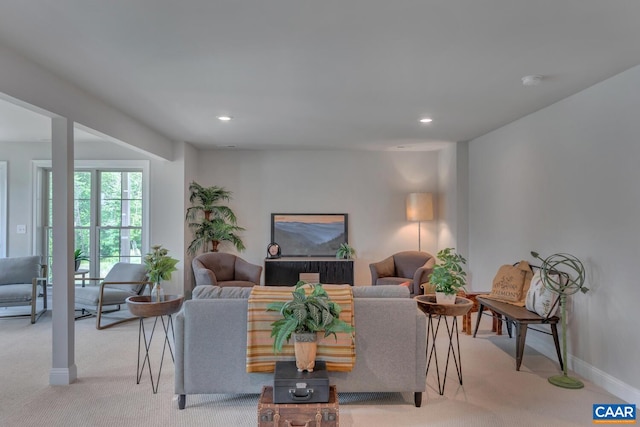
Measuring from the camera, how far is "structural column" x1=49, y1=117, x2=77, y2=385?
10.7 ft

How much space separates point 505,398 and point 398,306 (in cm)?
112

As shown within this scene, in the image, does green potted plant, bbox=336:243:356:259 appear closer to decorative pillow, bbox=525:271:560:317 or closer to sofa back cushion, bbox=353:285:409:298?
decorative pillow, bbox=525:271:560:317

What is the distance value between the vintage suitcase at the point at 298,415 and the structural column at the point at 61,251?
1.96m

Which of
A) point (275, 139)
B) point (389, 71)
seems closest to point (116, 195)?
point (275, 139)

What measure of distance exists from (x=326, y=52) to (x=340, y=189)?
4.31 meters

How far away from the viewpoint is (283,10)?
2135 millimetres

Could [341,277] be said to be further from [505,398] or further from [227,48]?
[227,48]

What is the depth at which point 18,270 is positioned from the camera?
5.49 m

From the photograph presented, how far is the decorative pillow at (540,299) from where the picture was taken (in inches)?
141

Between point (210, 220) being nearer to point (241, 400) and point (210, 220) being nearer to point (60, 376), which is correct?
point (60, 376)

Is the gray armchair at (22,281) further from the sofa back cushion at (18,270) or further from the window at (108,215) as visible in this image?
the window at (108,215)

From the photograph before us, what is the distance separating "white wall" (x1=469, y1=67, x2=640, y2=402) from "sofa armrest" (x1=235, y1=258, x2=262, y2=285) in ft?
10.7

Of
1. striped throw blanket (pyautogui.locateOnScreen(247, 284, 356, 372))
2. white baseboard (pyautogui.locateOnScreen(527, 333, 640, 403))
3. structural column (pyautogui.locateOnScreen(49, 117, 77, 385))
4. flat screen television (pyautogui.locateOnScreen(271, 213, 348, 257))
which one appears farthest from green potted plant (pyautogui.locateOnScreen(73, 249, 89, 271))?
white baseboard (pyautogui.locateOnScreen(527, 333, 640, 403))

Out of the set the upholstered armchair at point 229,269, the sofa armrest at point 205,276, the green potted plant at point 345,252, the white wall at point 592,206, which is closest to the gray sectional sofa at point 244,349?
the white wall at point 592,206
